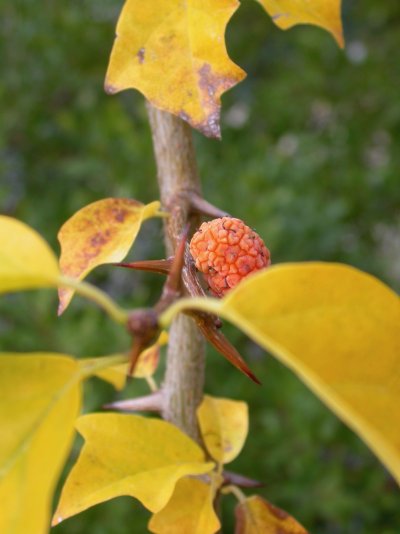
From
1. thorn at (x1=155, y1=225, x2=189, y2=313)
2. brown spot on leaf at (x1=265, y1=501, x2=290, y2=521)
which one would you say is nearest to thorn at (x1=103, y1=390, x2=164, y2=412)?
brown spot on leaf at (x1=265, y1=501, x2=290, y2=521)

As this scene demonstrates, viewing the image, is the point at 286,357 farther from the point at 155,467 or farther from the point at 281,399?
the point at 281,399

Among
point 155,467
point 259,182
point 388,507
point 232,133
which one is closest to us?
point 155,467

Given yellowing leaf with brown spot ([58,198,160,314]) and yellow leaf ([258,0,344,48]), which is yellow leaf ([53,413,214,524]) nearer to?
yellowing leaf with brown spot ([58,198,160,314])

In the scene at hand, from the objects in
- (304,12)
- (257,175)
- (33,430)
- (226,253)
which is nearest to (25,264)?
(33,430)

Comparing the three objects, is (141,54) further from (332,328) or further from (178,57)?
(332,328)

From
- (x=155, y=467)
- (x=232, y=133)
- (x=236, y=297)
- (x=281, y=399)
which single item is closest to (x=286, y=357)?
(x=236, y=297)

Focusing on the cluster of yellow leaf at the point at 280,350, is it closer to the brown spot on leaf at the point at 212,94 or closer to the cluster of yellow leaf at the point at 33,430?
the cluster of yellow leaf at the point at 33,430

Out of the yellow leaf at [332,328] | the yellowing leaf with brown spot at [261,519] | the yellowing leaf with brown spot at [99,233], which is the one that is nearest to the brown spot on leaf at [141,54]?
the yellowing leaf with brown spot at [99,233]
